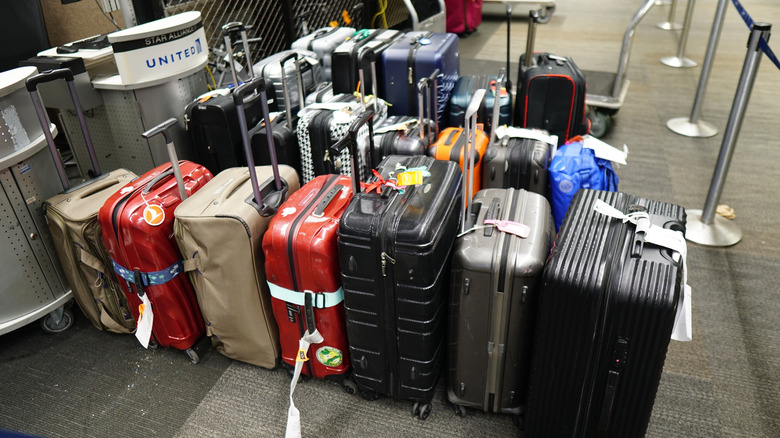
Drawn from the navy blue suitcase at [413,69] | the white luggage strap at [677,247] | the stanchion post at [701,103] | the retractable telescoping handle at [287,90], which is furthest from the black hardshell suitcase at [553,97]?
the white luggage strap at [677,247]

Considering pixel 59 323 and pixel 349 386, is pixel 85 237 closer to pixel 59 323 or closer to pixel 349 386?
pixel 59 323

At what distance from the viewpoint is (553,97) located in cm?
332

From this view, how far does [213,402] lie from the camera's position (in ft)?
7.13

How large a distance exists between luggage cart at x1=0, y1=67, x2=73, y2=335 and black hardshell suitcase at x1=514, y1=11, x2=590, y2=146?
8.53 ft

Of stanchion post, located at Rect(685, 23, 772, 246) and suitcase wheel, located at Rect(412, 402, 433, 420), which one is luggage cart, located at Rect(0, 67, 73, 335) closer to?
suitcase wheel, located at Rect(412, 402, 433, 420)

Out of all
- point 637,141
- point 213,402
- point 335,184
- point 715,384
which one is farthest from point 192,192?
point 637,141

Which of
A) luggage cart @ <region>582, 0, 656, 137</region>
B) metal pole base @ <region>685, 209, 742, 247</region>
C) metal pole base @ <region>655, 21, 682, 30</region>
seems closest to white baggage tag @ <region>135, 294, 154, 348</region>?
metal pole base @ <region>685, 209, 742, 247</region>

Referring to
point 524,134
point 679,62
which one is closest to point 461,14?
point 679,62

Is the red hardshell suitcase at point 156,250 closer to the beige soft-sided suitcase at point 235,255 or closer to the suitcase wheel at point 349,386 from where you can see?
the beige soft-sided suitcase at point 235,255

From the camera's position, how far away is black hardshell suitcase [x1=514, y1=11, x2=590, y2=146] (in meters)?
3.28

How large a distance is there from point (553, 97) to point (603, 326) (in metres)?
2.04

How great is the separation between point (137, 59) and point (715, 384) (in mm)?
3020

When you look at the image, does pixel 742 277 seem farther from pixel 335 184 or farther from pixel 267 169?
pixel 267 169

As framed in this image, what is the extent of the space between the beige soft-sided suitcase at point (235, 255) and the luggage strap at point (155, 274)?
0.07 meters
